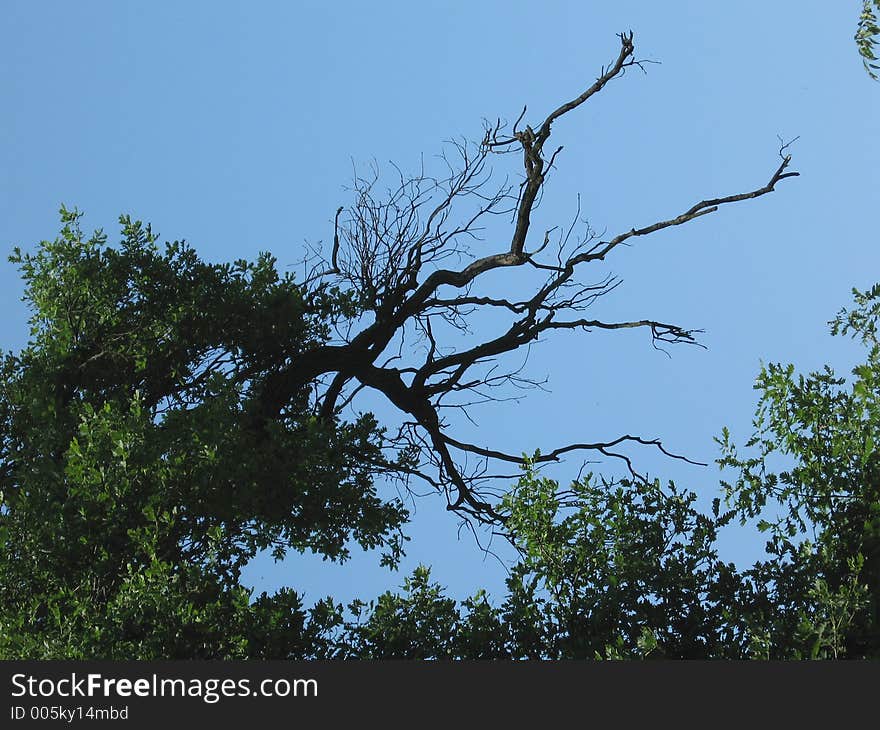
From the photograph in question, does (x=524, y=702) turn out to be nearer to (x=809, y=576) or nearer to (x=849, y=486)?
(x=809, y=576)

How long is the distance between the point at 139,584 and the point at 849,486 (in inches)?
194

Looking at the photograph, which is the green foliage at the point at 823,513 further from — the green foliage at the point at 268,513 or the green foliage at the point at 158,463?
the green foliage at the point at 158,463

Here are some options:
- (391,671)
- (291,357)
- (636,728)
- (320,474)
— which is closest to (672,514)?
(636,728)

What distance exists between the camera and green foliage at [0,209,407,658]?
7055 millimetres

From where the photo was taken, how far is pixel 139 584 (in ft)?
23.0

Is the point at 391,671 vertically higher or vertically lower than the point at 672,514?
lower

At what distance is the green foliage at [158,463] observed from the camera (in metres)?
7.05

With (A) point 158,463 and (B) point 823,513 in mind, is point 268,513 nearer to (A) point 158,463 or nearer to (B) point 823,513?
(A) point 158,463

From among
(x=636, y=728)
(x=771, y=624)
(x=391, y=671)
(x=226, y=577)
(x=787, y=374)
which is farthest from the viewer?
(x=226, y=577)

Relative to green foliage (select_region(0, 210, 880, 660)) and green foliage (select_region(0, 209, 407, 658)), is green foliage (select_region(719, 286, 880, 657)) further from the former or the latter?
green foliage (select_region(0, 209, 407, 658))

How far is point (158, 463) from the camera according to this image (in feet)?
25.3

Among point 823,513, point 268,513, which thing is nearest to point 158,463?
point 268,513

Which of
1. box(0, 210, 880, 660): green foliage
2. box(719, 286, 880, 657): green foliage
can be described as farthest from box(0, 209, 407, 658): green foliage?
box(719, 286, 880, 657): green foliage

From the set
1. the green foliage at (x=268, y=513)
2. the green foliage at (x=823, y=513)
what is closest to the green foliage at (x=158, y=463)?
the green foliage at (x=268, y=513)
